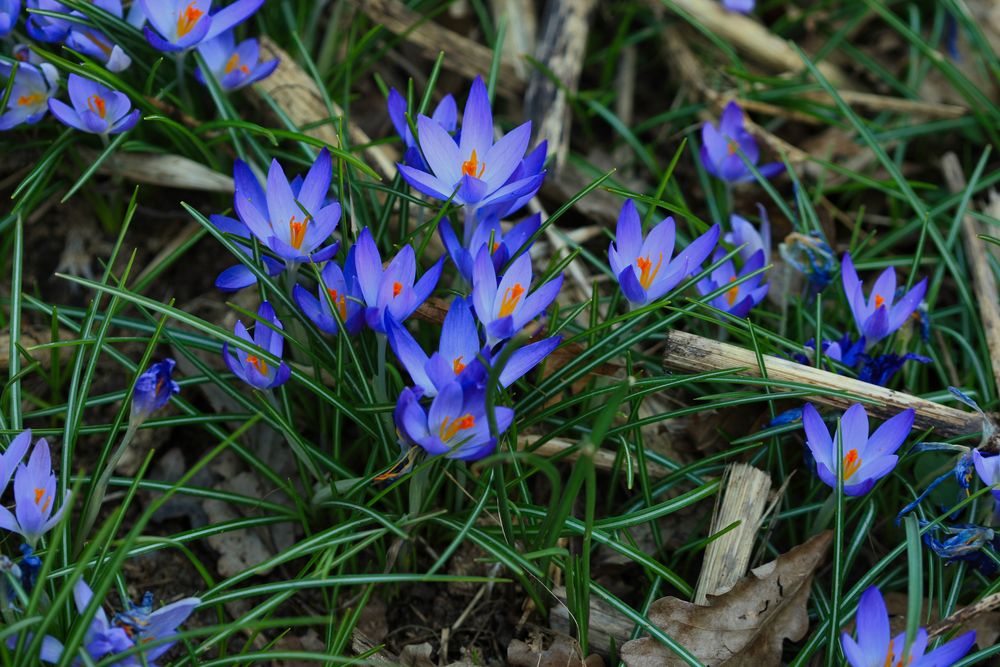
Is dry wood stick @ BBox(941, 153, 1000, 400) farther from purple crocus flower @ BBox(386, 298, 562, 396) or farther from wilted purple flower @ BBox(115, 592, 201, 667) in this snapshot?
wilted purple flower @ BBox(115, 592, 201, 667)

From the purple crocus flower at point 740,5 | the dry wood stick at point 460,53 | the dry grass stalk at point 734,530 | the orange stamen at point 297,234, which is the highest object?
the purple crocus flower at point 740,5

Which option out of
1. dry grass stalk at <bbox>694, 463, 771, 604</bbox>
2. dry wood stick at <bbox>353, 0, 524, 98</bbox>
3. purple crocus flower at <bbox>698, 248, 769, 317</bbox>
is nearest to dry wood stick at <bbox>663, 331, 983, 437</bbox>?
purple crocus flower at <bbox>698, 248, 769, 317</bbox>

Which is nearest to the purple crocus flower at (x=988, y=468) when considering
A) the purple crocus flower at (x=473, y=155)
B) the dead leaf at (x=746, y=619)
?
the dead leaf at (x=746, y=619)

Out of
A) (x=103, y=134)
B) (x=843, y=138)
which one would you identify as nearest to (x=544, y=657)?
(x=103, y=134)

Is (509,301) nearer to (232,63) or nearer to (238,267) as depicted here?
(238,267)

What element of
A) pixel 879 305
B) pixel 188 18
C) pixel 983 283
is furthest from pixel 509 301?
pixel 983 283

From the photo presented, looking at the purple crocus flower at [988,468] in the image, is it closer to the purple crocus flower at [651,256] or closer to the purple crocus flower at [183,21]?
the purple crocus flower at [651,256]
